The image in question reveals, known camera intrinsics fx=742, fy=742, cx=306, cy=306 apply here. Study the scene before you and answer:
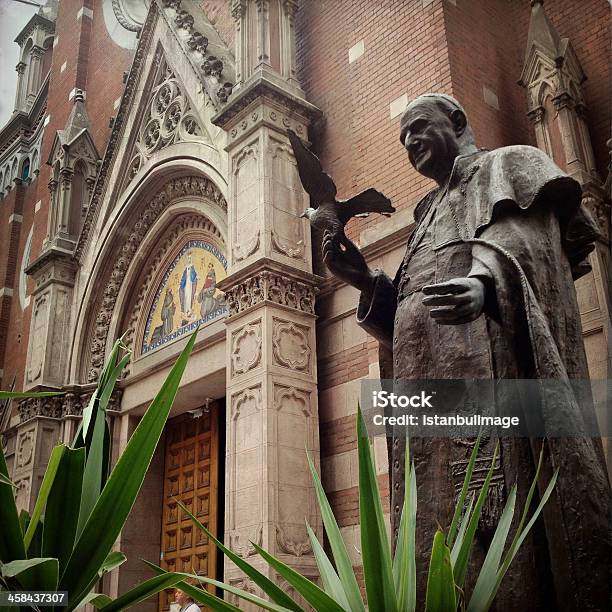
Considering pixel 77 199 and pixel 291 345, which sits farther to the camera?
pixel 77 199

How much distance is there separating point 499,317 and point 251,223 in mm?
5310

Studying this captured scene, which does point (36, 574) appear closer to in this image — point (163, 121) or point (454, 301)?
point (454, 301)

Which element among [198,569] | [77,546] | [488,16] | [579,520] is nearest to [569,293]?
[579,520]

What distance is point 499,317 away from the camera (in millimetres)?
2465

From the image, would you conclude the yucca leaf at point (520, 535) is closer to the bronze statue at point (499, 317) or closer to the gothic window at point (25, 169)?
the bronze statue at point (499, 317)

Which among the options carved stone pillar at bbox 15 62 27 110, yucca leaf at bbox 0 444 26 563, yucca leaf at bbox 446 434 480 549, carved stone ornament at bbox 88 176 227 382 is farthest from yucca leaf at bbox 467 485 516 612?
carved stone pillar at bbox 15 62 27 110

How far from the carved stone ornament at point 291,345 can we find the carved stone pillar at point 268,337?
0.01 m

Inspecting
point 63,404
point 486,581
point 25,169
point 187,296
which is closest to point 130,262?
point 187,296

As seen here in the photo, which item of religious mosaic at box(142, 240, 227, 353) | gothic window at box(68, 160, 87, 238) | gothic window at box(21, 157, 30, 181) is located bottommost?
religious mosaic at box(142, 240, 227, 353)

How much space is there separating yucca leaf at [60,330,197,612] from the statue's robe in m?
1.09

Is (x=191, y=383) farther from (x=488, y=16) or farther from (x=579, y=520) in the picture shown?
(x=579, y=520)

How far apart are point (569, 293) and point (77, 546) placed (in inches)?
69.4

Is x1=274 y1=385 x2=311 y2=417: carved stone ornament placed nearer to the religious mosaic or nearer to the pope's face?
the religious mosaic

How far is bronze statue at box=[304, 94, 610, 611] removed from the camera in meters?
2.15
